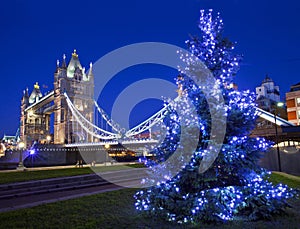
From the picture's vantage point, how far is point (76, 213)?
24.5ft

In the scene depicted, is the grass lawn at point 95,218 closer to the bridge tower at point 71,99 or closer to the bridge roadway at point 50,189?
the bridge roadway at point 50,189

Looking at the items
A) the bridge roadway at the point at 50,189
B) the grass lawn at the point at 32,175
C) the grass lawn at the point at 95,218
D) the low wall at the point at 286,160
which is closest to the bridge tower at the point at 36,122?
the grass lawn at the point at 32,175

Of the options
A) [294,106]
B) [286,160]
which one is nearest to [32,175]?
[286,160]

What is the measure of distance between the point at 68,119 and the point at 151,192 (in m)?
71.7

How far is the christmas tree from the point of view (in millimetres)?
6176

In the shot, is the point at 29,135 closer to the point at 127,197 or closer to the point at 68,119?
the point at 68,119

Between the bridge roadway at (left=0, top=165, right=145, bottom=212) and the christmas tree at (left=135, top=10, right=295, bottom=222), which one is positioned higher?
the christmas tree at (left=135, top=10, right=295, bottom=222)

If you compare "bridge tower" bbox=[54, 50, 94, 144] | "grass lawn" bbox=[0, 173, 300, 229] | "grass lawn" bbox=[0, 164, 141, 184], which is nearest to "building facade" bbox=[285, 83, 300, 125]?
"grass lawn" bbox=[0, 164, 141, 184]

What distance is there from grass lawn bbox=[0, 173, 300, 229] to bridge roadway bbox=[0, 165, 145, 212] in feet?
3.56

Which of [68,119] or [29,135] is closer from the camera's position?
[68,119]

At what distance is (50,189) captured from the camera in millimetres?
12242

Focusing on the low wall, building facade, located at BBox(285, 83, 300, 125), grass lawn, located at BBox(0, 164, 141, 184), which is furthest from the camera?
building facade, located at BBox(285, 83, 300, 125)

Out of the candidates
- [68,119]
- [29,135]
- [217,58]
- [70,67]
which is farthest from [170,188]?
[29,135]

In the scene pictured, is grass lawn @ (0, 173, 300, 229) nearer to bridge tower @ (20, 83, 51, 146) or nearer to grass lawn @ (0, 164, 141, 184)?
grass lawn @ (0, 164, 141, 184)
